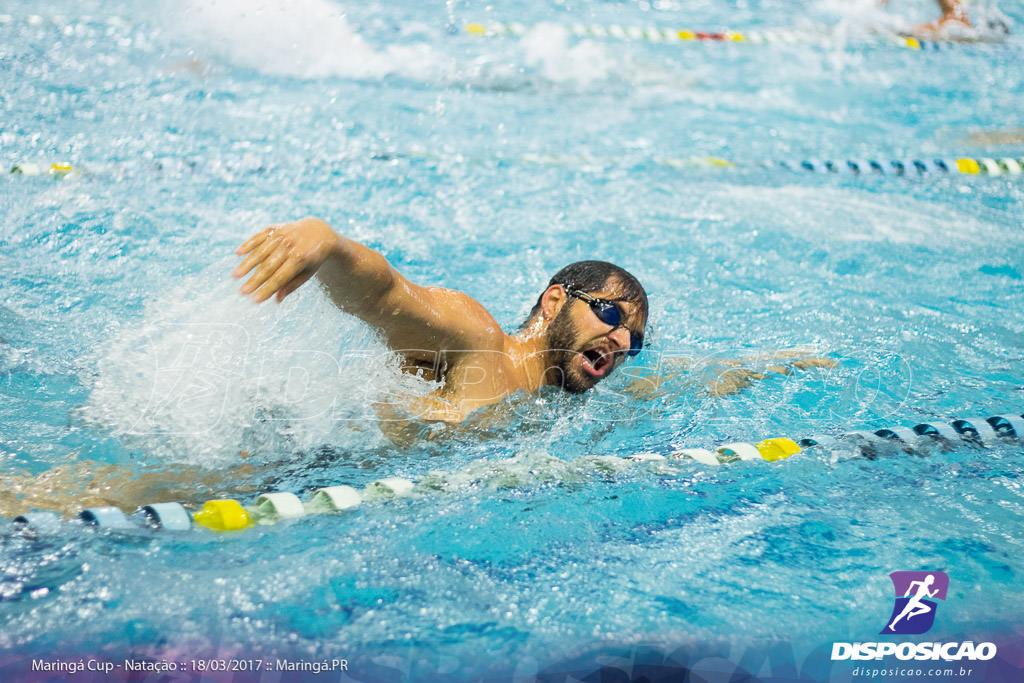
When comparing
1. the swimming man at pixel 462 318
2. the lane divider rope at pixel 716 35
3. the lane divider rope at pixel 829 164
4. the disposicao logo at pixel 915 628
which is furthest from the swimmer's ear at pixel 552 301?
the lane divider rope at pixel 716 35

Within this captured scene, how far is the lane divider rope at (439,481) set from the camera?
7.20ft

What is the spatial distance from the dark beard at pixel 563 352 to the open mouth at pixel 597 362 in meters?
0.03

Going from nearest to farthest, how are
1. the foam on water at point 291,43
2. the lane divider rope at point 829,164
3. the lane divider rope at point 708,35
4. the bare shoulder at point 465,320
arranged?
the bare shoulder at point 465,320
the lane divider rope at point 829,164
the foam on water at point 291,43
the lane divider rope at point 708,35

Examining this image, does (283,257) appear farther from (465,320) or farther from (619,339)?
(619,339)

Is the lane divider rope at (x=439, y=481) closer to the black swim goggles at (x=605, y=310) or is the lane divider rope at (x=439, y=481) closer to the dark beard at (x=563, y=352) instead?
the dark beard at (x=563, y=352)

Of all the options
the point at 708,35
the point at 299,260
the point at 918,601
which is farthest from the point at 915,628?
the point at 708,35

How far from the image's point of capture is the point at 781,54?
30.6 feet

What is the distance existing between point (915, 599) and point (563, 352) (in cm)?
117

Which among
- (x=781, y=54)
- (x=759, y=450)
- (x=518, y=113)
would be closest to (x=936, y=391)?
(x=759, y=450)

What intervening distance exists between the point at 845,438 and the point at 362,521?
1661 millimetres

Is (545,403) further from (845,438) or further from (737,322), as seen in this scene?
(737,322)

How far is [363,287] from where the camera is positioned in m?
2.14

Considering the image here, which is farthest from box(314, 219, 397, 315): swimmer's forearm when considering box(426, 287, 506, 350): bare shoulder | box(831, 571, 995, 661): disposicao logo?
box(831, 571, 995, 661): disposicao logo

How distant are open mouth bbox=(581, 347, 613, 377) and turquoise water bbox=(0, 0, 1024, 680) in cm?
19
